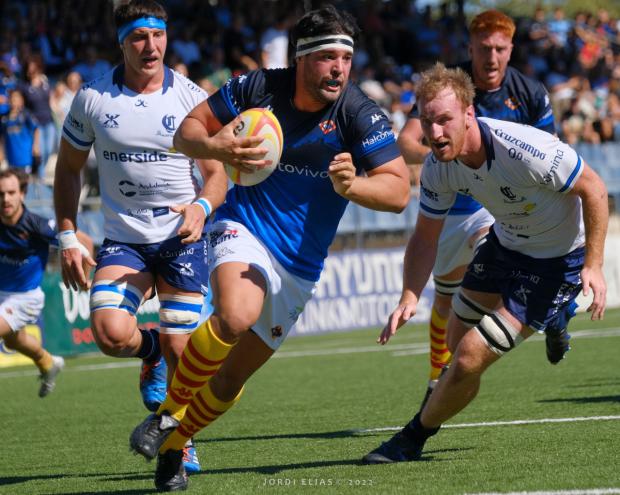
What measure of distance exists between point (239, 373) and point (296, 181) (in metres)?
1.02

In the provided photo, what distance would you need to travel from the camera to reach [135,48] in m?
7.09

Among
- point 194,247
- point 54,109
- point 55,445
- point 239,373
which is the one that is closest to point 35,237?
point 55,445

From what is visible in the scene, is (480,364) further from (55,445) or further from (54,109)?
(54,109)

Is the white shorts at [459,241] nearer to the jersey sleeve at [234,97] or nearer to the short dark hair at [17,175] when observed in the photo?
the jersey sleeve at [234,97]

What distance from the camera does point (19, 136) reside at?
1678 centimetres

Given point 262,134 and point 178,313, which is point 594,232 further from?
point 178,313

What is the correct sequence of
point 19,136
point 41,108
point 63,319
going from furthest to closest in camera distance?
point 41,108
point 19,136
point 63,319

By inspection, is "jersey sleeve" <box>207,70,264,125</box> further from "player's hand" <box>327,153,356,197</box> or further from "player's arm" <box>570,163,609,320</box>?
"player's arm" <box>570,163,609,320</box>

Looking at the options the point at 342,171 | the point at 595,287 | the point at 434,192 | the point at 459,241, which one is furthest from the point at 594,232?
the point at 459,241

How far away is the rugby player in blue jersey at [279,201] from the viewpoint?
5832mm

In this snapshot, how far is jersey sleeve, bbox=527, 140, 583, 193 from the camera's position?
19.8ft

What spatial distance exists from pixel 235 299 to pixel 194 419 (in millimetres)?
680

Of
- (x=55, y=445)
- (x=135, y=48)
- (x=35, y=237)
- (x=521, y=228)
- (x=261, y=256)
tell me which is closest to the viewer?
(x=261, y=256)

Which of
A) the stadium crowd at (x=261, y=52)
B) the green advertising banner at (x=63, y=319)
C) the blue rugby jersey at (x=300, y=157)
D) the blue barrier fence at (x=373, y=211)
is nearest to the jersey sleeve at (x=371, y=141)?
the blue rugby jersey at (x=300, y=157)
